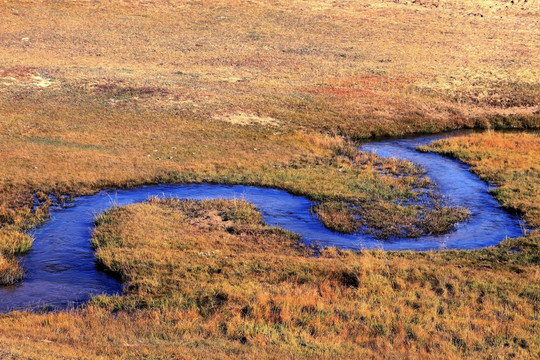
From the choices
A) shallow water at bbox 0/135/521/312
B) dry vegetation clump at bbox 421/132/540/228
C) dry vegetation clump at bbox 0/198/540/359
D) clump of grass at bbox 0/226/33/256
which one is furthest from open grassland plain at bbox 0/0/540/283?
dry vegetation clump at bbox 0/198/540/359

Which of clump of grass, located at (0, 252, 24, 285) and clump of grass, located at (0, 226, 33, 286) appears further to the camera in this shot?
clump of grass, located at (0, 226, 33, 286)

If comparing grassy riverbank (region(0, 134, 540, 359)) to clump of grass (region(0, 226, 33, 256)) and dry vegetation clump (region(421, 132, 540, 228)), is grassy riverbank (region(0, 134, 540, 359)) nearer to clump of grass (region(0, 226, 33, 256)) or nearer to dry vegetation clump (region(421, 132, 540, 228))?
clump of grass (region(0, 226, 33, 256))

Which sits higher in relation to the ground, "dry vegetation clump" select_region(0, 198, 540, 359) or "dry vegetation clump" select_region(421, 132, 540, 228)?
"dry vegetation clump" select_region(0, 198, 540, 359)

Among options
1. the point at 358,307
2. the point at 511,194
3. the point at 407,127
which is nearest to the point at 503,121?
the point at 407,127

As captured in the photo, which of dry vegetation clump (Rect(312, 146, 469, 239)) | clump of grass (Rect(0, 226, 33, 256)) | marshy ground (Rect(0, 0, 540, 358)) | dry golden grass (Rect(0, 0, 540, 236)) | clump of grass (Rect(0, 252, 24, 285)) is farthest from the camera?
dry golden grass (Rect(0, 0, 540, 236))

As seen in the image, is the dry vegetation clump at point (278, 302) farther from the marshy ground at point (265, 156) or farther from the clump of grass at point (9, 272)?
the clump of grass at point (9, 272)

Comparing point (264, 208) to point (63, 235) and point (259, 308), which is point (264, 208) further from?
point (259, 308)
